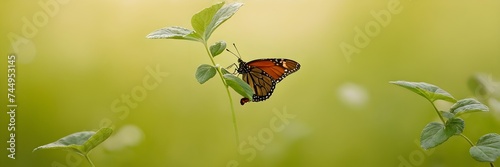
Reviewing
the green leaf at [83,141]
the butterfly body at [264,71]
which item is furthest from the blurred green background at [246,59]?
the green leaf at [83,141]

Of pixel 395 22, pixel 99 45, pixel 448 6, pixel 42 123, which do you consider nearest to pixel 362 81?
pixel 395 22

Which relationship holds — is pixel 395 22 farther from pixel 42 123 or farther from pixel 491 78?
pixel 42 123

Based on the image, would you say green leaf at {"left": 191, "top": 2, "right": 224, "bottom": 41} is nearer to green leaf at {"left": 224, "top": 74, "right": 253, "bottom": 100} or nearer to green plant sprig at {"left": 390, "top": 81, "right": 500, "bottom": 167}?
green leaf at {"left": 224, "top": 74, "right": 253, "bottom": 100}

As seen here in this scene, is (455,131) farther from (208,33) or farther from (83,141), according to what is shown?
(83,141)

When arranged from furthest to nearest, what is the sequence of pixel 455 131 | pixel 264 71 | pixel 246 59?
pixel 246 59
pixel 264 71
pixel 455 131

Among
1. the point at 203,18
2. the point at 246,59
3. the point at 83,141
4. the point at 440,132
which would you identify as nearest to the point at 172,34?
the point at 203,18

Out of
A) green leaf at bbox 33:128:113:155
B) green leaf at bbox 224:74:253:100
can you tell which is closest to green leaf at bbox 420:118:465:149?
green leaf at bbox 224:74:253:100
